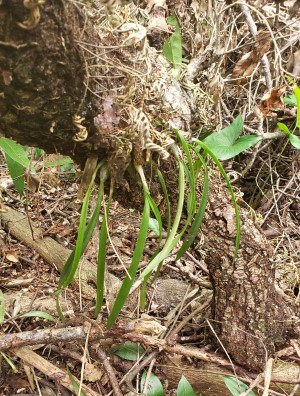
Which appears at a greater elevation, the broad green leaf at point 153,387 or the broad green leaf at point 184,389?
the broad green leaf at point 184,389

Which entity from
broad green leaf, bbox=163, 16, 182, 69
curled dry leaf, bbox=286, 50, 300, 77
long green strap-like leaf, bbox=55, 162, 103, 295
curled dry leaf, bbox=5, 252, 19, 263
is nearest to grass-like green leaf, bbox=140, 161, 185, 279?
long green strap-like leaf, bbox=55, 162, 103, 295

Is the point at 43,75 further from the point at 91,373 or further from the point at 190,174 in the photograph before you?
the point at 91,373

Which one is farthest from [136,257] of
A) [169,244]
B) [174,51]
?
[174,51]

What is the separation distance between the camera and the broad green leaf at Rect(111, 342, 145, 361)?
3.61 feet

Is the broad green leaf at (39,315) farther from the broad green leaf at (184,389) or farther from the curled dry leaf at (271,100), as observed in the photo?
the curled dry leaf at (271,100)

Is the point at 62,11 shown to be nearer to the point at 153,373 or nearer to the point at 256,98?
the point at 153,373

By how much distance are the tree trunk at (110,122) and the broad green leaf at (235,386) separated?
0.21 ft

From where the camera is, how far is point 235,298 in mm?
1115

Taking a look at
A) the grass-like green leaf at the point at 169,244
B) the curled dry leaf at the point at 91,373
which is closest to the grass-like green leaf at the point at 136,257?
the grass-like green leaf at the point at 169,244

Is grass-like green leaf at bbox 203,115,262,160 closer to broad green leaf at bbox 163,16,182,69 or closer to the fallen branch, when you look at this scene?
broad green leaf at bbox 163,16,182,69

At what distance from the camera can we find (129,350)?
3.66ft

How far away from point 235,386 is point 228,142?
0.64m

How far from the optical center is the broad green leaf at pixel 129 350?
3.61 feet

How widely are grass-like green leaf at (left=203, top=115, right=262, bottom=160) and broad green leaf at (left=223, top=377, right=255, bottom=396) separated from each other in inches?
22.1
